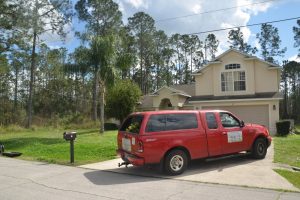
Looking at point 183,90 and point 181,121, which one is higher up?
point 183,90

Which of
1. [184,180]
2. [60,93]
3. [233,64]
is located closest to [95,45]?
[233,64]

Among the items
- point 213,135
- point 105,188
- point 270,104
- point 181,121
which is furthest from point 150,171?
point 270,104

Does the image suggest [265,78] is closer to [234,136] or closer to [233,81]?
[233,81]

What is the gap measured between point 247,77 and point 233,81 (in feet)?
3.91

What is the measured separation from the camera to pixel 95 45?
1073 inches

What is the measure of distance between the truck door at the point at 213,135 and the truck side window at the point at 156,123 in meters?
1.57

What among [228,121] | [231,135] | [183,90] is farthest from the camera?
[183,90]

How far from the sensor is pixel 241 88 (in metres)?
32.6

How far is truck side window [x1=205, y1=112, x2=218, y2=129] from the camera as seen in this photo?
12.7m

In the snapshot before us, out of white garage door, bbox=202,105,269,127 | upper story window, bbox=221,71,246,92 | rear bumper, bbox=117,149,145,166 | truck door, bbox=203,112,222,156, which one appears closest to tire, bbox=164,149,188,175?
rear bumper, bbox=117,149,145,166

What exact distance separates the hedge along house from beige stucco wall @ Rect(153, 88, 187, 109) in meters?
1.35

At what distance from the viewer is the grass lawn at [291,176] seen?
33.8 ft

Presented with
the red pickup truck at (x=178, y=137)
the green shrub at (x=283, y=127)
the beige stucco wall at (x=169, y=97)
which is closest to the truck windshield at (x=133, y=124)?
the red pickup truck at (x=178, y=137)

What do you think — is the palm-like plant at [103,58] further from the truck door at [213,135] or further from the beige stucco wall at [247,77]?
the truck door at [213,135]
